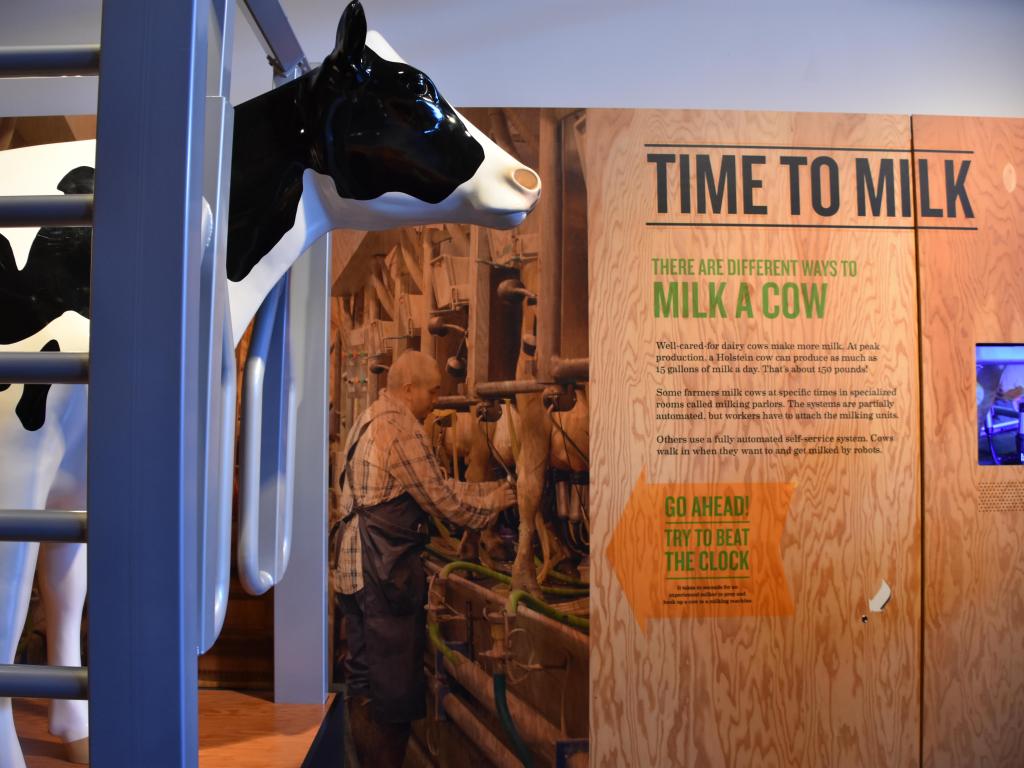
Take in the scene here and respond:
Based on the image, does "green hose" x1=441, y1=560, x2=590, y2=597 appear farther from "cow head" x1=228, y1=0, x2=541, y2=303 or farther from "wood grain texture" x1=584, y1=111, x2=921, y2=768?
"cow head" x1=228, y1=0, x2=541, y2=303

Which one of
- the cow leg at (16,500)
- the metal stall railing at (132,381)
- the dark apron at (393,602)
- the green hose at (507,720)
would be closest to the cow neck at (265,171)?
the cow leg at (16,500)

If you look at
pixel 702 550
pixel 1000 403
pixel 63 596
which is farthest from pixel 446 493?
pixel 1000 403

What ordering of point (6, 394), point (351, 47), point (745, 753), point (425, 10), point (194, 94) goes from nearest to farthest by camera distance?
1. point (194, 94)
2. point (6, 394)
3. point (351, 47)
4. point (745, 753)
5. point (425, 10)

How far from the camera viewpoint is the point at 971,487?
2090mm

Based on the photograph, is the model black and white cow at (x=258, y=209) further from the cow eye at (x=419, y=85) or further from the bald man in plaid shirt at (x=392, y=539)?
the bald man in plaid shirt at (x=392, y=539)

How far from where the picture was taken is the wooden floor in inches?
41.7

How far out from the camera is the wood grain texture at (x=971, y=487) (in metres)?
2.05

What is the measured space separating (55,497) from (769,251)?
1816mm

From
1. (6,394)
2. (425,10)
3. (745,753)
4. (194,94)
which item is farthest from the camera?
(425,10)

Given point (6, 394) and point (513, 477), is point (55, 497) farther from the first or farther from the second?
point (513, 477)

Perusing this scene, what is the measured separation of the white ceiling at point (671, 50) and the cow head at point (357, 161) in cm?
124

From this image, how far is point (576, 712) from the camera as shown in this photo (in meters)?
2.04

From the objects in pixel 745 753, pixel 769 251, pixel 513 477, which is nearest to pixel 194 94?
pixel 513 477

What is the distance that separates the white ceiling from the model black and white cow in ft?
4.08
